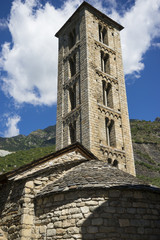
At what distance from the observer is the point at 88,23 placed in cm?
1916

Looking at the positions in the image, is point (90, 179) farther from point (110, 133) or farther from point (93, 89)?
point (93, 89)

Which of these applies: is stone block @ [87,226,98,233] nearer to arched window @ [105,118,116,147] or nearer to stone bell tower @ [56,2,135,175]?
stone bell tower @ [56,2,135,175]

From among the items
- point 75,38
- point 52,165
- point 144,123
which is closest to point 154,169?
point 144,123

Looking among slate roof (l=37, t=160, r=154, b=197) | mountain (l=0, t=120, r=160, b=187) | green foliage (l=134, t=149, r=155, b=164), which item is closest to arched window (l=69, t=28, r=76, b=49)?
slate roof (l=37, t=160, r=154, b=197)

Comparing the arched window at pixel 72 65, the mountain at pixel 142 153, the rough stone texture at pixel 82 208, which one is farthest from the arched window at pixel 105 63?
the mountain at pixel 142 153

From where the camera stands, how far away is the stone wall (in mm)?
6621

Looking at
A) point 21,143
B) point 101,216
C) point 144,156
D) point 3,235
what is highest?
point 21,143

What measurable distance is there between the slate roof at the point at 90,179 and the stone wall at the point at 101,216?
0.18 m

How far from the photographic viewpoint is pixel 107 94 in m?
18.3

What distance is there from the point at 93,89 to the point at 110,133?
3096 millimetres

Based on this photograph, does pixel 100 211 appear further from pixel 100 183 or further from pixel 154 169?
pixel 154 169

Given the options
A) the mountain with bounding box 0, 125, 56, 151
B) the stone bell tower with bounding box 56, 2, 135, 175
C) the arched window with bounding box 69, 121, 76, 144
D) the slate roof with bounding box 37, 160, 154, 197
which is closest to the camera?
the slate roof with bounding box 37, 160, 154, 197

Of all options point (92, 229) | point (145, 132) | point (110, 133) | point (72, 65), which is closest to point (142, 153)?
point (145, 132)

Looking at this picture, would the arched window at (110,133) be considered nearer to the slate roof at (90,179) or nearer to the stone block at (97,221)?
the slate roof at (90,179)
